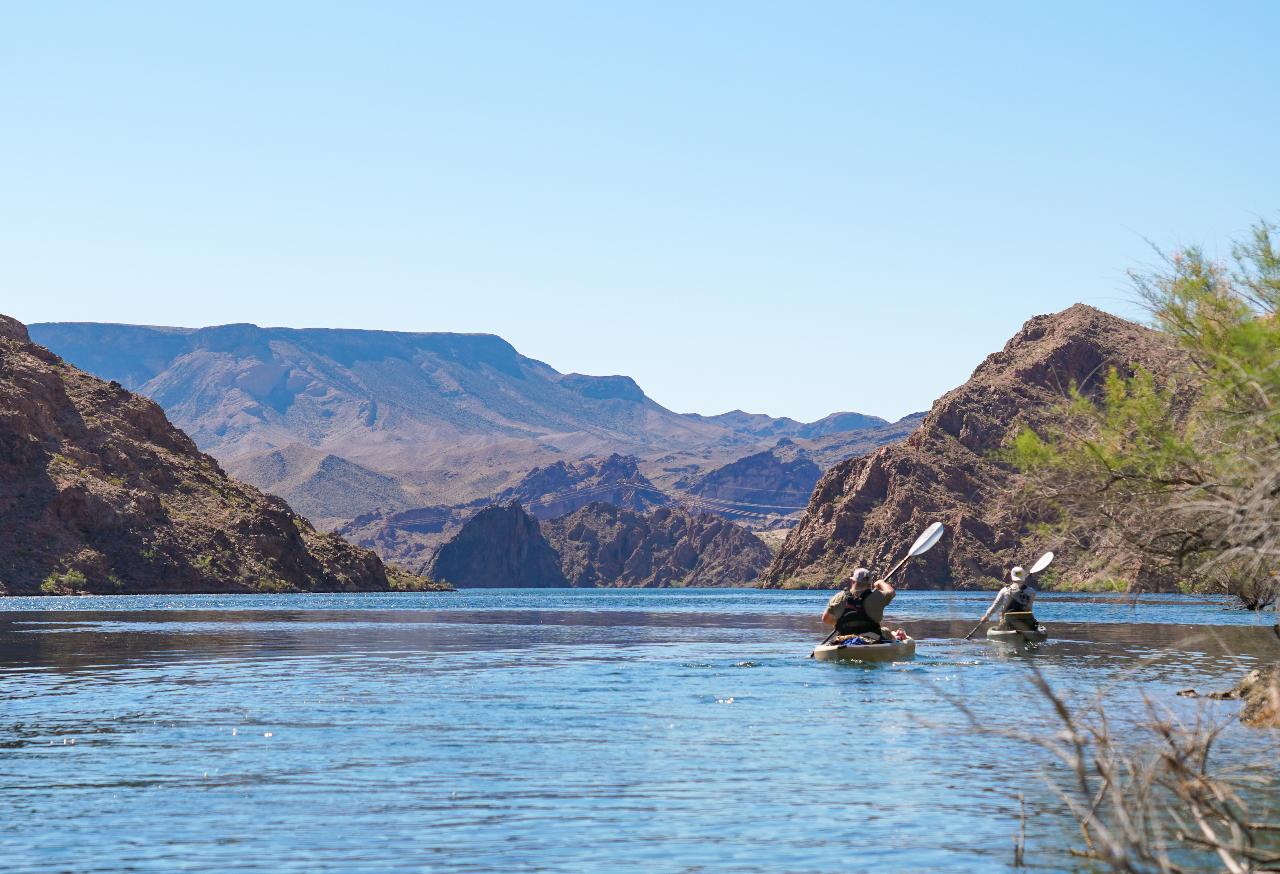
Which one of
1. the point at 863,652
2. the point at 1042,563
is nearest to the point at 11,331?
the point at 1042,563

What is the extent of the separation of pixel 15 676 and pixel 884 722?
2646 centimetres

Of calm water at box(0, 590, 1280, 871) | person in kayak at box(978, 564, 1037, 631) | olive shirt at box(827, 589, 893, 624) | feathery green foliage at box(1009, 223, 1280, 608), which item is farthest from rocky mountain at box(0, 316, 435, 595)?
feathery green foliage at box(1009, 223, 1280, 608)

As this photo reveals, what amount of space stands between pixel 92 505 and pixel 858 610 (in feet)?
470

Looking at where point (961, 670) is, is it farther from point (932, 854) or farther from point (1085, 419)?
point (932, 854)

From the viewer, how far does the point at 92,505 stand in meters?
173

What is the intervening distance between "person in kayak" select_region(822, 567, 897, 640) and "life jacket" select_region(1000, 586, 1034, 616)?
1285cm

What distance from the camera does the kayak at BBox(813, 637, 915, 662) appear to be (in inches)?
1843

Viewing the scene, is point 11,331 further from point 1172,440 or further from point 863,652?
point 1172,440

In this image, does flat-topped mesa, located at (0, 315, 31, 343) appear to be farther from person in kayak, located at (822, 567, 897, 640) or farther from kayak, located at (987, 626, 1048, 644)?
person in kayak, located at (822, 567, 897, 640)

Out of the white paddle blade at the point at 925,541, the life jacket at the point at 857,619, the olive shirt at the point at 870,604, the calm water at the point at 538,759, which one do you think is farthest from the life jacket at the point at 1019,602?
the olive shirt at the point at 870,604

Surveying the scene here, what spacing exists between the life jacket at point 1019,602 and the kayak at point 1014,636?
84cm

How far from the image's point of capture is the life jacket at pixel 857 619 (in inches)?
1879

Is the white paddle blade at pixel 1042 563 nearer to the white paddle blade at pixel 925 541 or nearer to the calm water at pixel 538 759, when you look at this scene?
the calm water at pixel 538 759

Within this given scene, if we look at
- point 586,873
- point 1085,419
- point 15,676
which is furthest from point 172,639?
point 586,873
